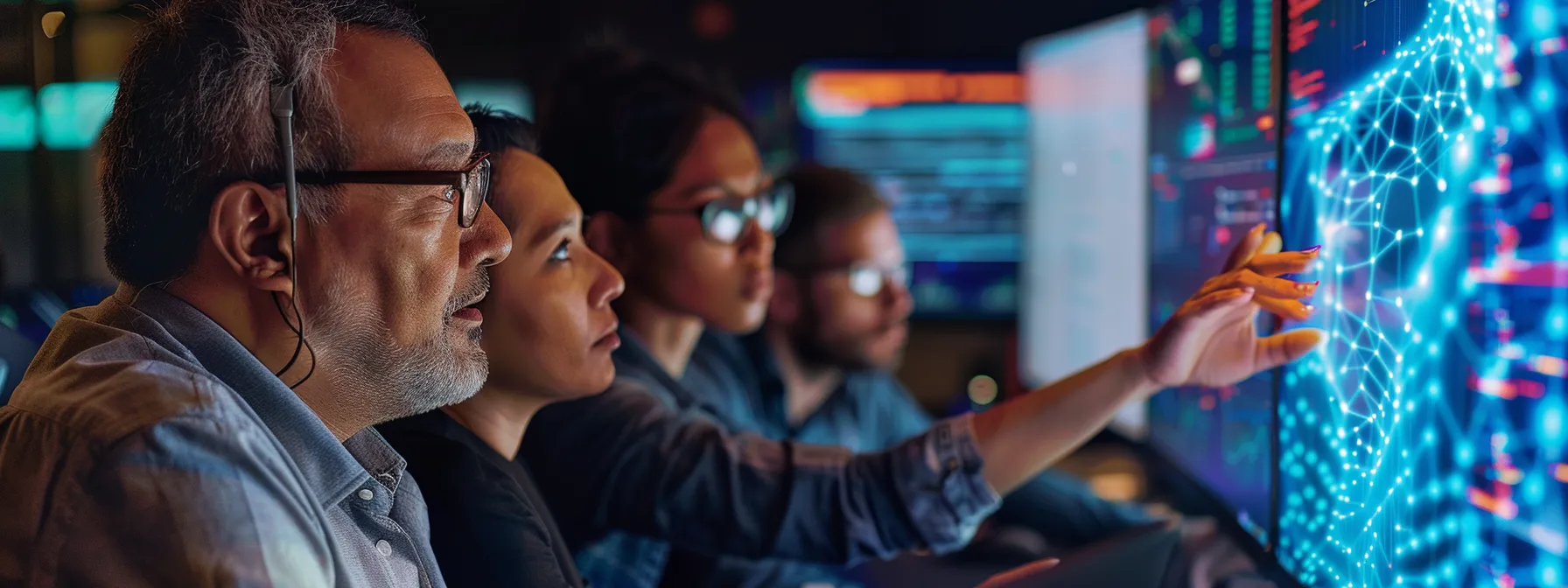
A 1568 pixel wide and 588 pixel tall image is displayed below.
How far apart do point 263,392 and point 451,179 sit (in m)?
0.21

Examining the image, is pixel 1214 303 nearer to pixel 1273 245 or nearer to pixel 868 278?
pixel 1273 245

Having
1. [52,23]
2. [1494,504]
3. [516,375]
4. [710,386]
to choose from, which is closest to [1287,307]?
[1494,504]

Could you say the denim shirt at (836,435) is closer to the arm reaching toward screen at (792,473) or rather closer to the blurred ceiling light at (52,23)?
the arm reaching toward screen at (792,473)

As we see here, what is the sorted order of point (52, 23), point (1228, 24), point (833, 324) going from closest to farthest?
1. point (1228, 24)
2. point (52, 23)
3. point (833, 324)

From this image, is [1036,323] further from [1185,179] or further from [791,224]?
[1185,179]

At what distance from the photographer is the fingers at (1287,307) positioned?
0.99 m

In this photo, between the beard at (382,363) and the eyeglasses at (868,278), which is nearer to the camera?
the beard at (382,363)

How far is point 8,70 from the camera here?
147 cm

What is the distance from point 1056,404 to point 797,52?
241 cm

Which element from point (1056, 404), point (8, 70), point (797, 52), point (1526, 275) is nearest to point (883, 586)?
point (1056, 404)

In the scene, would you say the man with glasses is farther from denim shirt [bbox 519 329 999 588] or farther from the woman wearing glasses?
denim shirt [bbox 519 329 999 588]

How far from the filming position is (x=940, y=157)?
10.8ft

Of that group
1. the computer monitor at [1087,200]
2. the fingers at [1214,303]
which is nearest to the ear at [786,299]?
the computer monitor at [1087,200]

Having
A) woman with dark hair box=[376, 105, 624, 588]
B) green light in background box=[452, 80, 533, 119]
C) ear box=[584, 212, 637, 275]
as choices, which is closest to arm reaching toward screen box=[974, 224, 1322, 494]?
woman with dark hair box=[376, 105, 624, 588]
